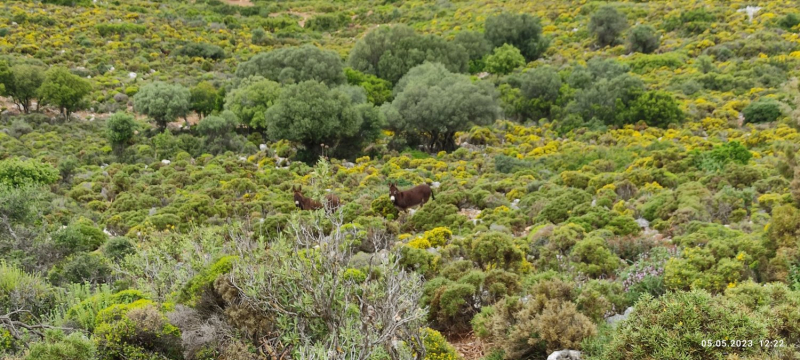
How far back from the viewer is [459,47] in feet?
142

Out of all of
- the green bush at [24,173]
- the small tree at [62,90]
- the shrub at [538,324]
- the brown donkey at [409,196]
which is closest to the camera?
the shrub at [538,324]

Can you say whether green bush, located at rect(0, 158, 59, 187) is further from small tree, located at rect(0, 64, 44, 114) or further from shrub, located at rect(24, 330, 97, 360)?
small tree, located at rect(0, 64, 44, 114)

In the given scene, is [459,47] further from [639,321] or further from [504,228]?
[639,321]

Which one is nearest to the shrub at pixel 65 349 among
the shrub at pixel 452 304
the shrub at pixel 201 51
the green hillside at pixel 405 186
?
the green hillside at pixel 405 186

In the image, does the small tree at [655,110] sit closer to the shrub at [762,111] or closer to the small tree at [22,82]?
the shrub at [762,111]

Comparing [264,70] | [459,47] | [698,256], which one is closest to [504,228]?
[698,256]

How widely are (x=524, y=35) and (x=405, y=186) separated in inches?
1181

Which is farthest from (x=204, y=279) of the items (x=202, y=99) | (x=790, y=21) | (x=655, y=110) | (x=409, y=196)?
(x=790, y=21)

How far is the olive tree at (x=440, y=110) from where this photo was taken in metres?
28.9

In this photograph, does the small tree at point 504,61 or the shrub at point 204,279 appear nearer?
the shrub at point 204,279

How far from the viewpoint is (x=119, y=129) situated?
27672mm

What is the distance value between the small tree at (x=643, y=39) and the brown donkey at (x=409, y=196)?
3021 centimetres

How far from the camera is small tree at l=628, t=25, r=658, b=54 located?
1606 inches

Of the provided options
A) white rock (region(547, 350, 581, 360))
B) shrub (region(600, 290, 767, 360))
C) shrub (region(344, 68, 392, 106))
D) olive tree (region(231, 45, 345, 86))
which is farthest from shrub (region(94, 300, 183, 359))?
shrub (region(344, 68, 392, 106))
